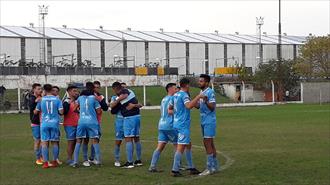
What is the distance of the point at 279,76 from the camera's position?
215ft

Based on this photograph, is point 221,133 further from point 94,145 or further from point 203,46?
point 203,46

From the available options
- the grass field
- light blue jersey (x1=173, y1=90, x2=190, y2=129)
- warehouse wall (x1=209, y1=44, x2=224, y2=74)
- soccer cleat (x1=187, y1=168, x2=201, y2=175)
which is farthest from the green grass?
light blue jersey (x1=173, y1=90, x2=190, y2=129)

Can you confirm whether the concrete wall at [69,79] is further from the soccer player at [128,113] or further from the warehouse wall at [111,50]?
the soccer player at [128,113]

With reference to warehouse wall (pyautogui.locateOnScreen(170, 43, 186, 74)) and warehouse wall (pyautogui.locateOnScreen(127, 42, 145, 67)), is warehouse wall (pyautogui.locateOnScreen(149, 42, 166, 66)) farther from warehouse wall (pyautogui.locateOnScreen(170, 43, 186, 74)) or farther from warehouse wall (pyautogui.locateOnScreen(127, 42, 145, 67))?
warehouse wall (pyautogui.locateOnScreen(127, 42, 145, 67))

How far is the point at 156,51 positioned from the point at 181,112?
249ft

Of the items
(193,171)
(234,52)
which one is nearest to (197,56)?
(234,52)

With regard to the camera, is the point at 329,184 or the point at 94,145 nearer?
the point at 329,184

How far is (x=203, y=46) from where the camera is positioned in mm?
90000

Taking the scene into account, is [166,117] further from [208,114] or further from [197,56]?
[197,56]

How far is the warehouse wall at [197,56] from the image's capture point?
88.4 m

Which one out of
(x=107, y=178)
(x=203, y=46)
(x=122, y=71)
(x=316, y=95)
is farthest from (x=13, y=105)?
(x=203, y=46)

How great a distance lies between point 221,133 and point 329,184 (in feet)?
42.2

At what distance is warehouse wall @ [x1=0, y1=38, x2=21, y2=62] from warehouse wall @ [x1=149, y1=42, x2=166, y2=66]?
2051 centimetres

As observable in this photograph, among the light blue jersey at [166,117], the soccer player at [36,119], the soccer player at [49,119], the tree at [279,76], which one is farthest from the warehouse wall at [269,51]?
the light blue jersey at [166,117]
